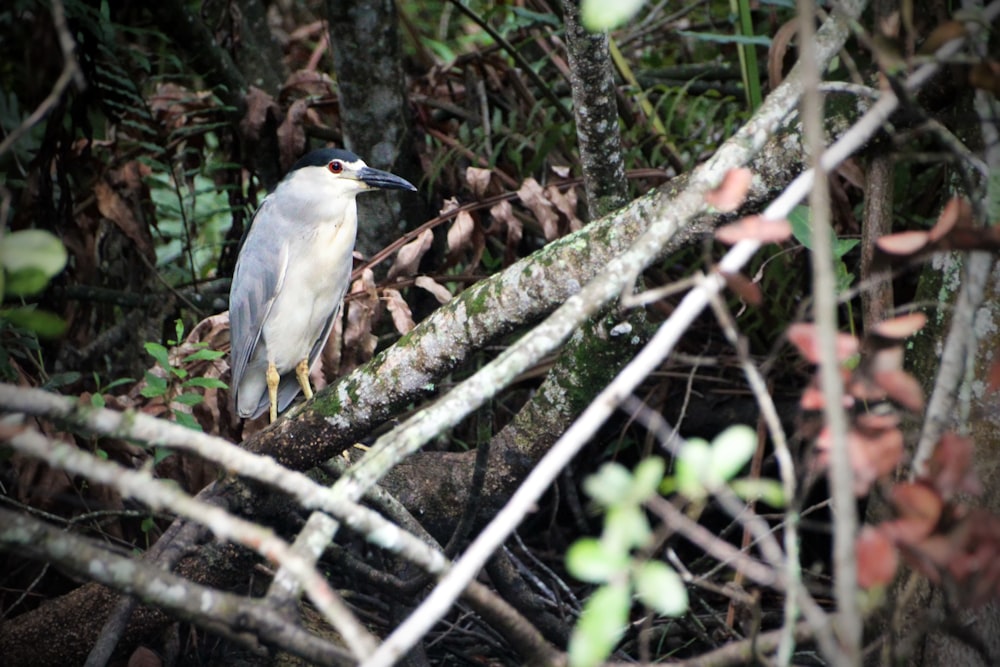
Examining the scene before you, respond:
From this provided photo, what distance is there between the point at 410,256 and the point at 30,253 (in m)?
2.16

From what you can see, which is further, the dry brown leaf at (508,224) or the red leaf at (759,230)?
the dry brown leaf at (508,224)

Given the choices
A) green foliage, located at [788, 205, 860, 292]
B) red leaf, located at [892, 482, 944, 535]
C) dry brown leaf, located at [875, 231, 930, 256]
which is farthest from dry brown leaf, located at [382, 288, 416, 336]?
red leaf, located at [892, 482, 944, 535]

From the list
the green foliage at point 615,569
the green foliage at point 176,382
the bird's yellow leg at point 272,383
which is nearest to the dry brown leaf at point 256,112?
the bird's yellow leg at point 272,383

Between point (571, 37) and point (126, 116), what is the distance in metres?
2.37

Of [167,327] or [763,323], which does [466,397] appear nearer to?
[763,323]

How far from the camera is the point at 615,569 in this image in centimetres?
107

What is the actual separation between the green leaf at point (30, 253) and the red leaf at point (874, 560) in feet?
3.67

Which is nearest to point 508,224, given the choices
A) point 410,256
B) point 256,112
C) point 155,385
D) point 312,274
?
point 410,256

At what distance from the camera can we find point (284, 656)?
119 inches

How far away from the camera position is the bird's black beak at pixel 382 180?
12.3 feet

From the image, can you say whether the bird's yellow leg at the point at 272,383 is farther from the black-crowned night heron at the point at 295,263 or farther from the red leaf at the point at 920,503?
the red leaf at the point at 920,503

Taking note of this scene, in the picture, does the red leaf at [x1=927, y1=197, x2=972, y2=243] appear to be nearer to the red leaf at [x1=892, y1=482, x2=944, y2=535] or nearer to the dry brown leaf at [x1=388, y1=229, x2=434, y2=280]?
the red leaf at [x1=892, y1=482, x2=944, y2=535]

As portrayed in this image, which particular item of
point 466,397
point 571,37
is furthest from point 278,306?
point 466,397

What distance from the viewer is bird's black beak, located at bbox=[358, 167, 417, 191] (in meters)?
3.75
